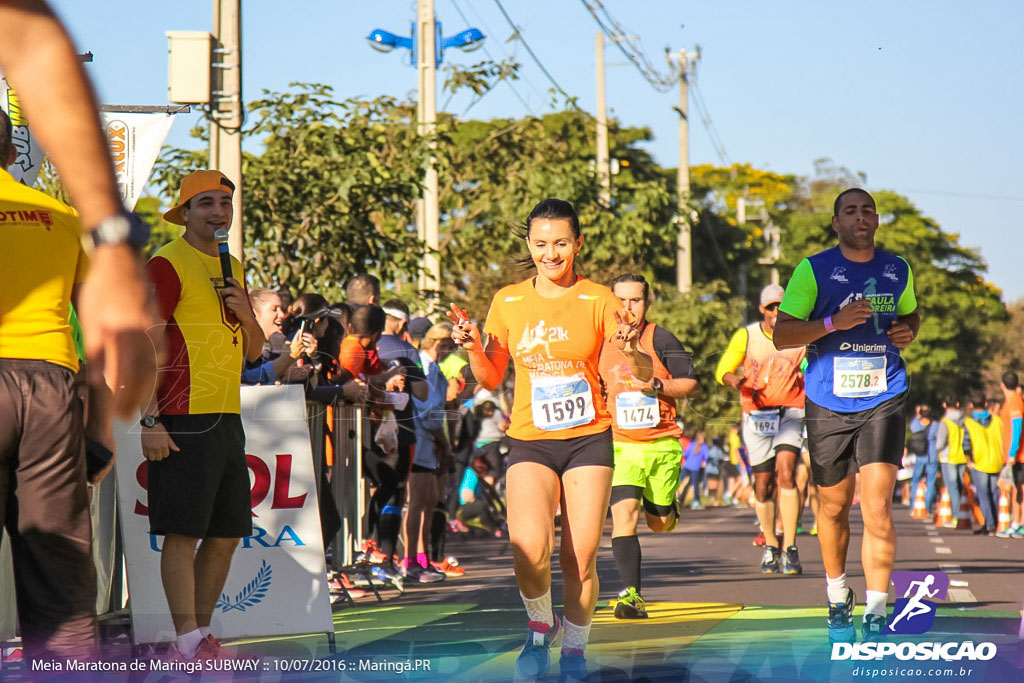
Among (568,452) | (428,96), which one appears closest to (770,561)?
(568,452)

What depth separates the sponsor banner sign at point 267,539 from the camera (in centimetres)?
671

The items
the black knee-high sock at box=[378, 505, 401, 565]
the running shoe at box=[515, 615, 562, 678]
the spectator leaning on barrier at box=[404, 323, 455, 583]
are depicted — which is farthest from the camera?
the spectator leaning on barrier at box=[404, 323, 455, 583]

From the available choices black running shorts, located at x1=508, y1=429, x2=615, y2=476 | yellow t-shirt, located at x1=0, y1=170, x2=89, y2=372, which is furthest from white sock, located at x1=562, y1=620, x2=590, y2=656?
yellow t-shirt, located at x1=0, y1=170, x2=89, y2=372

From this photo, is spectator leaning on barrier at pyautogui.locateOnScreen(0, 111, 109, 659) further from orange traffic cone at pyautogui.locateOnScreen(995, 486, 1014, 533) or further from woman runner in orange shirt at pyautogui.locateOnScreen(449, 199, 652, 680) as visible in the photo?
orange traffic cone at pyautogui.locateOnScreen(995, 486, 1014, 533)

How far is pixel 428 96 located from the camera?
758 inches

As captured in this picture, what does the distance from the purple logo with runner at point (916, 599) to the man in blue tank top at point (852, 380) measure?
0.97m

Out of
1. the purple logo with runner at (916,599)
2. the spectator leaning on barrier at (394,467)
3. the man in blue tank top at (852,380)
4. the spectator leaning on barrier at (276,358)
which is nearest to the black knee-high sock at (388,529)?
the spectator leaning on barrier at (394,467)

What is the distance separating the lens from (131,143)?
957cm

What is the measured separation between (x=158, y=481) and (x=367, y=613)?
3.07 meters

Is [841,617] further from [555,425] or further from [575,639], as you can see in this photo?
[555,425]

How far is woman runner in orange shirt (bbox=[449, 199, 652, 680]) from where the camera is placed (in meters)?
6.27

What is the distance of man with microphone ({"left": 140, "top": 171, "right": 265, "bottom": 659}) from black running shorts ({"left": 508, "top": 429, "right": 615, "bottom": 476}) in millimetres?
1278

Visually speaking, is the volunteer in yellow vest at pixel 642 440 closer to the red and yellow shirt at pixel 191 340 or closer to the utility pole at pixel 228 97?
the red and yellow shirt at pixel 191 340

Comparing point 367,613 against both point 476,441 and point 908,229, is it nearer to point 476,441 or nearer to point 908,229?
point 476,441
